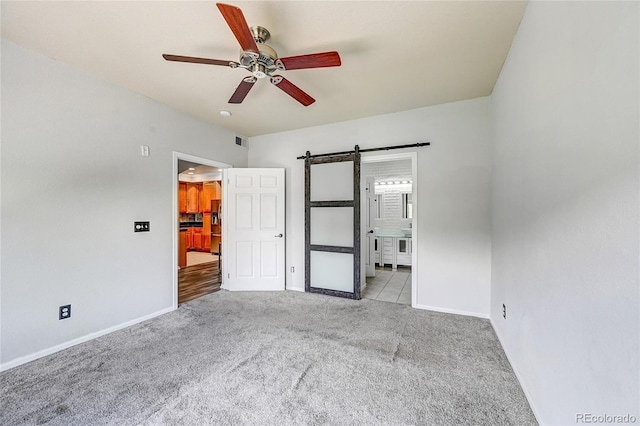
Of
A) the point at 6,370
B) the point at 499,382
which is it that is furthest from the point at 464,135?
the point at 6,370

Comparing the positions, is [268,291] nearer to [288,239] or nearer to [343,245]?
[288,239]

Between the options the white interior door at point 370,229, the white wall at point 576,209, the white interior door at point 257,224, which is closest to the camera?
the white wall at point 576,209

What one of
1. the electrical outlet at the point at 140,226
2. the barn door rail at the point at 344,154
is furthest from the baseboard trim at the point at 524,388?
the electrical outlet at the point at 140,226

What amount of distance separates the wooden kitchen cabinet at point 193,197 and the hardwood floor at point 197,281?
312cm

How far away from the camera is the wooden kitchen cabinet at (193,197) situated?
854cm

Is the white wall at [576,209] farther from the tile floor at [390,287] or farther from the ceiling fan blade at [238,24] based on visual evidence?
the tile floor at [390,287]

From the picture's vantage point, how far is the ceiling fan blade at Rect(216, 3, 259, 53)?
4.27 feet

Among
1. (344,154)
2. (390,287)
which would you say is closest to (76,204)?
(344,154)

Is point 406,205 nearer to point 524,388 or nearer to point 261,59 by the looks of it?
point 524,388

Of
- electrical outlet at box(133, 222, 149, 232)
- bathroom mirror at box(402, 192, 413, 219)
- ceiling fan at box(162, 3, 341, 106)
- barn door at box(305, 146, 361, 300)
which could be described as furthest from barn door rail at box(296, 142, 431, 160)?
bathroom mirror at box(402, 192, 413, 219)

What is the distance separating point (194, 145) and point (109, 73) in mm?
1199

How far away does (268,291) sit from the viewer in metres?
4.02

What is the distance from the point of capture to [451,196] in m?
3.11

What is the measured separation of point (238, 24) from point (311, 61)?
1.72ft
